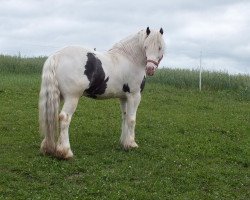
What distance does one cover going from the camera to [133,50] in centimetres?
1040

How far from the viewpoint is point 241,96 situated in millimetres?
21172

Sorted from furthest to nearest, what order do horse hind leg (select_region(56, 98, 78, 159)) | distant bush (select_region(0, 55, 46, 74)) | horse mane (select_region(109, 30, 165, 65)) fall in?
distant bush (select_region(0, 55, 46, 74)) → horse mane (select_region(109, 30, 165, 65)) → horse hind leg (select_region(56, 98, 78, 159))

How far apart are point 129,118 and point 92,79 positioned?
1.42 m

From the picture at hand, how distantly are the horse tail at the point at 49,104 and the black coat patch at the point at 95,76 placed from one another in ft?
2.18

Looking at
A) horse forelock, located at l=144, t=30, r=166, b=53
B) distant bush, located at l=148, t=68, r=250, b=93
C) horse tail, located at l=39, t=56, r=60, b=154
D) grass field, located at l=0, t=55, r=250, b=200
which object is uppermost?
horse forelock, located at l=144, t=30, r=166, b=53

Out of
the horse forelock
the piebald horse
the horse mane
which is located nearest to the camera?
the piebald horse

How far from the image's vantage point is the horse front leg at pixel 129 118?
10.4 metres

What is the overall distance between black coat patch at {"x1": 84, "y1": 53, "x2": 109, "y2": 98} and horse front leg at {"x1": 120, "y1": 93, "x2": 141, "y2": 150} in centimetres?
79

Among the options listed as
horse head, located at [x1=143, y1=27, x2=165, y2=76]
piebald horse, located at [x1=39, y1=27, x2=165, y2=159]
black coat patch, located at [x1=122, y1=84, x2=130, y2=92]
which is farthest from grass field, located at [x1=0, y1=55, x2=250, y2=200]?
horse head, located at [x1=143, y1=27, x2=165, y2=76]

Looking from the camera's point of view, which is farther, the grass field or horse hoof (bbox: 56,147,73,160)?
horse hoof (bbox: 56,147,73,160)

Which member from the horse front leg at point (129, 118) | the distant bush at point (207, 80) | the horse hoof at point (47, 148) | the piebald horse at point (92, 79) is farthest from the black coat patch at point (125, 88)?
the distant bush at point (207, 80)

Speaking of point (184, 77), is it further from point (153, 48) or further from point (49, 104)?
point (49, 104)

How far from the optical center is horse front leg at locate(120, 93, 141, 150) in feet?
34.0

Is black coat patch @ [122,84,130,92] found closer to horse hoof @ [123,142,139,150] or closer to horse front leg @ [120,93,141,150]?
horse front leg @ [120,93,141,150]
